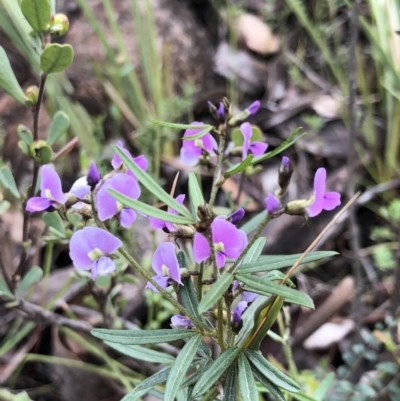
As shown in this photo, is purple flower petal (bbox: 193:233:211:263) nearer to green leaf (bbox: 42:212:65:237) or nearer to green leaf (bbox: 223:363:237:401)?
green leaf (bbox: 223:363:237:401)

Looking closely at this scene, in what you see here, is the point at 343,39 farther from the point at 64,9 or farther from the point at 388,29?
the point at 64,9

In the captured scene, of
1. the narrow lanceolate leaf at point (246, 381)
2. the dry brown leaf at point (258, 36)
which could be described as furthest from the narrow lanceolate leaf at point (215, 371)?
the dry brown leaf at point (258, 36)

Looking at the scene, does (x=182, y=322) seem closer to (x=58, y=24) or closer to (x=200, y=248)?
(x=200, y=248)

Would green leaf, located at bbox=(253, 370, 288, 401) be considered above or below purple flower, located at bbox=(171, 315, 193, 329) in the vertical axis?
below

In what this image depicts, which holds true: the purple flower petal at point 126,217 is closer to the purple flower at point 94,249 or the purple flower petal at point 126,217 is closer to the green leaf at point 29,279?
the purple flower at point 94,249

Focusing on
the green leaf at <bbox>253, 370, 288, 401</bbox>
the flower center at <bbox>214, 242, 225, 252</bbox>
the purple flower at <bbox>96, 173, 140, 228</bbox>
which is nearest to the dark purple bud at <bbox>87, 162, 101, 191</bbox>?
the purple flower at <bbox>96, 173, 140, 228</bbox>

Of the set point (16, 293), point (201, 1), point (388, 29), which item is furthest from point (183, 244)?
point (201, 1)

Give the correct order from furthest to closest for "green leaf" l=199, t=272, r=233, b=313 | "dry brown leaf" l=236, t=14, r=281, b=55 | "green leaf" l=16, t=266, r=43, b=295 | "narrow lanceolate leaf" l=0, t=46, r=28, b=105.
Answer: "dry brown leaf" l=236, t=14, r=281, b=55
"green leaf" l=16, t=266, r=43, b=295
"narrow lanceolate leaf" l=0, t=46, r=28, b=105
"green leaf" l=199, t=272, r=233, b=313

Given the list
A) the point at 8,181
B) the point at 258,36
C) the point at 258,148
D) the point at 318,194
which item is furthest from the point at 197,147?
the point at 258,36
